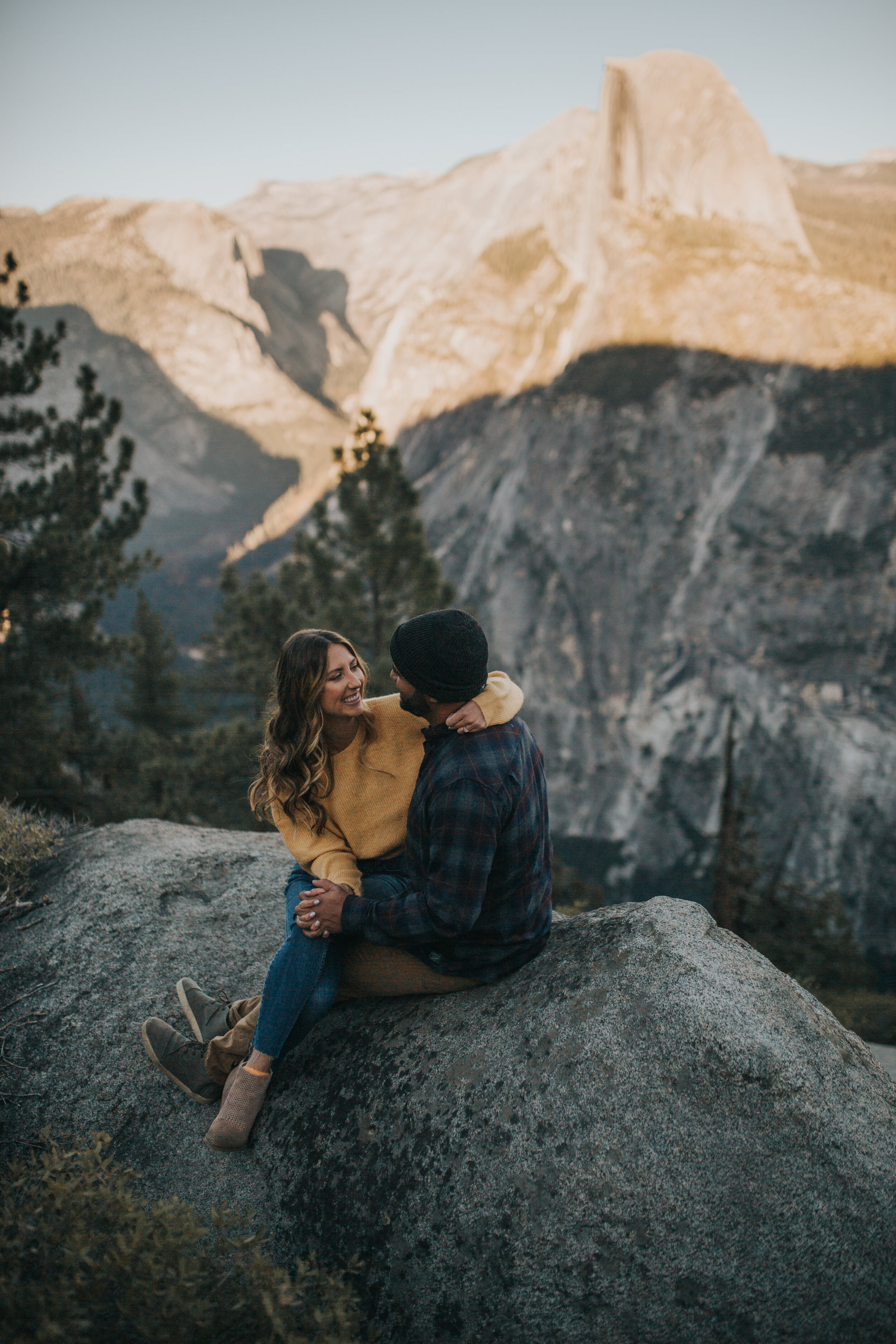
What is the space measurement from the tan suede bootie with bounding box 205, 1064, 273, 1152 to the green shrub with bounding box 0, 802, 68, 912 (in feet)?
7.75

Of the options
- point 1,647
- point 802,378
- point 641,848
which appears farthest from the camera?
point 802,378

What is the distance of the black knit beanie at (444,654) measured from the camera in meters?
2.53

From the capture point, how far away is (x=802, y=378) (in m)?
41.8

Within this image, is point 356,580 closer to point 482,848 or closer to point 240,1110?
point 240,1110

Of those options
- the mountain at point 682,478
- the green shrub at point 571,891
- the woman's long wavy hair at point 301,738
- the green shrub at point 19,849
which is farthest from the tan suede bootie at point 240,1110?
the mountain at point 682,478

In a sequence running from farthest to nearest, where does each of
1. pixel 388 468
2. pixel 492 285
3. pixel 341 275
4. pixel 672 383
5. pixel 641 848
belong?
pixel 341 275 → pixel 492 285 → pixel 672 383 → pixel 641 848 → pixel 388 468

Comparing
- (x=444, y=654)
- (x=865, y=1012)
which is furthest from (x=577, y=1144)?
(x=865, y=1012)

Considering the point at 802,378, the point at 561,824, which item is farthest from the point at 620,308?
the point at 561,824

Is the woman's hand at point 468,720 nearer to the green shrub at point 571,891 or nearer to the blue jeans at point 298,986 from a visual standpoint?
the blue jeans at point 298,986

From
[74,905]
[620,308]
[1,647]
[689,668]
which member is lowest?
[689,668]

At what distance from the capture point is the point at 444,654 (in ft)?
8.27

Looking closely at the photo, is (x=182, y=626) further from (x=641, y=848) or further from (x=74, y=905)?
(x=74, y=905)

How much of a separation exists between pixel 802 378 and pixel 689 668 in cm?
1937

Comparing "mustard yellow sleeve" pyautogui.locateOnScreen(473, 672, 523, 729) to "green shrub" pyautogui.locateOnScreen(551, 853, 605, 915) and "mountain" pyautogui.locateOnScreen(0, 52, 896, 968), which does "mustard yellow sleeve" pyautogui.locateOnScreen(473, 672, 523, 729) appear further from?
"mountain" pyautogui.locateOnScreen(0, 52, 896, 968)
